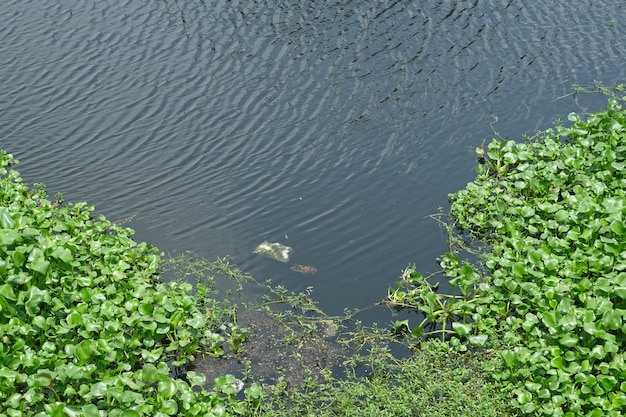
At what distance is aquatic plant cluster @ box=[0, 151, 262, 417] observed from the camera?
709cm

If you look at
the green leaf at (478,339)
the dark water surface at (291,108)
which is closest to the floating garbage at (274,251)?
the dark water surface at (291,108)

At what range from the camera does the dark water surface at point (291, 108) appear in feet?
36.3

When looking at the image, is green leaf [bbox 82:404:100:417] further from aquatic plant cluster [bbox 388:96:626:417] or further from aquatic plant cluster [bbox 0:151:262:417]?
aquatic plant cluster [bbox 388:96:626:417]

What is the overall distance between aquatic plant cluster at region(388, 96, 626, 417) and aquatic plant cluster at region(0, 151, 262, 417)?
262cm

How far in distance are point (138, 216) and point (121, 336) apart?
13.0ft

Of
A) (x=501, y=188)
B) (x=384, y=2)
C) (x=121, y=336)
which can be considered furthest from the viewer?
(x=384, y=2)

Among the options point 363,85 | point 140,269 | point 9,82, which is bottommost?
point 140,269

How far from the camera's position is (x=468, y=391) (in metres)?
7.82

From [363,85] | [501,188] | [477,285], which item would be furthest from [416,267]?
[363,85]

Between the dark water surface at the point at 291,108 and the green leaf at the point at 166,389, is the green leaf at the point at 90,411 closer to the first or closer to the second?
the green leaf at the point at 166,389

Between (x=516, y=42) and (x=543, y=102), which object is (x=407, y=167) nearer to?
(x=543, y=102)

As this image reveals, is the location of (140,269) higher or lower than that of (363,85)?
lower

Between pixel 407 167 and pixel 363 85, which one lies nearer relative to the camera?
pixel 407 167

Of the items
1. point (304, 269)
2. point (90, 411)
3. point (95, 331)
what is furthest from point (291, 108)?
point (90, 411)
